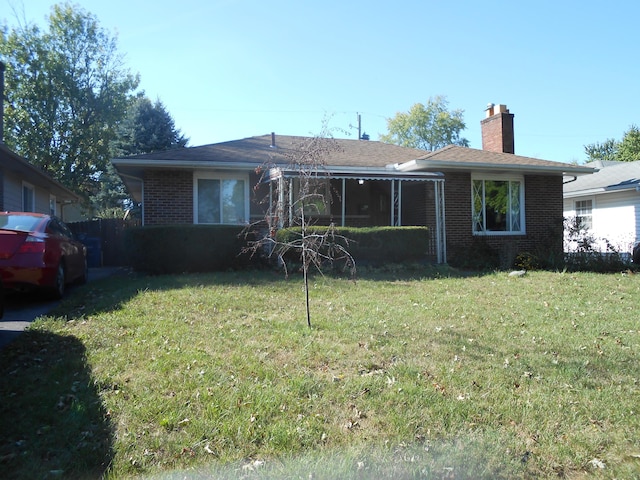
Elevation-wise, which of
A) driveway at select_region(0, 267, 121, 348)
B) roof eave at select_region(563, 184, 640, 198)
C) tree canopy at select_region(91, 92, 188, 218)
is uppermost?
tree canopy at select_region(91, 92, 188, 218)

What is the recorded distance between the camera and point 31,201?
1656 centimetres

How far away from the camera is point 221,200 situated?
1323 cm

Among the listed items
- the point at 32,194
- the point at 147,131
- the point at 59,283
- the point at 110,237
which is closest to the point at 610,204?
the point at 59,283

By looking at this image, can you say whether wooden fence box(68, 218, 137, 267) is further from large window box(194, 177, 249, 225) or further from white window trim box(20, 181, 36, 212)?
large window box(194, 177, 249, 225)

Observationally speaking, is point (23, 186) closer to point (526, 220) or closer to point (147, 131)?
point (147, 131)

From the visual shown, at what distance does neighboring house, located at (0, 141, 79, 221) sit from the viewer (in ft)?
41.0

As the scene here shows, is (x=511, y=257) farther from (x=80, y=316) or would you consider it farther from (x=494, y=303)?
(x=80, y=316)

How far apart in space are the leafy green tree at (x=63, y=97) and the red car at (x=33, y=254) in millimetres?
24170

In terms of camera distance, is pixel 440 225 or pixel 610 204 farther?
pixel 610 204

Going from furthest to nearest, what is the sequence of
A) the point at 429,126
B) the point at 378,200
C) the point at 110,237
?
1. the point at 429,126
2. the point at 110,237
3. the point at 378,200

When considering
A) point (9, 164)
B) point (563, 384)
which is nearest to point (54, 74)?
point (9, 164)

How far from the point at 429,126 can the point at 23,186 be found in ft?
150

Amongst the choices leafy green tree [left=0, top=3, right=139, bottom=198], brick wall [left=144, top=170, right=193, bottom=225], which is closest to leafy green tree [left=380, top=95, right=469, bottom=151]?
leafy green tree [left=0, top=3, right=139, bottom=198]

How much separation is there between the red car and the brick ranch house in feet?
13.6
